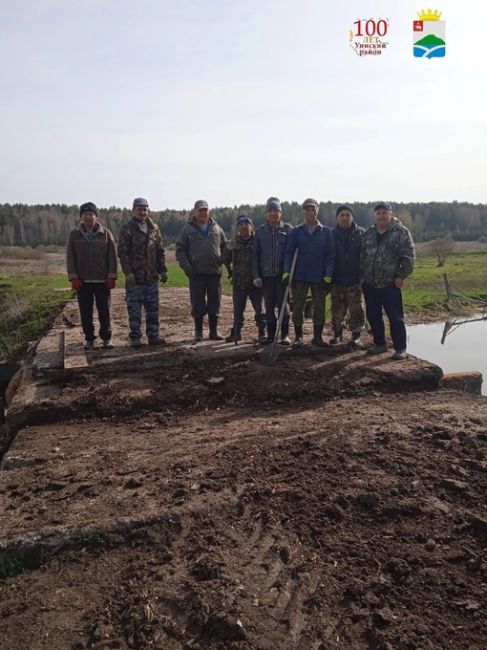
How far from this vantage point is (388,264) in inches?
253

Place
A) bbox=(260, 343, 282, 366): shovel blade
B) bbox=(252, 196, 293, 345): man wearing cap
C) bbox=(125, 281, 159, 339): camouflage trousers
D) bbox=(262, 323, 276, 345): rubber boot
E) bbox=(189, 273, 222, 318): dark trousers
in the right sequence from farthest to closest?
bbox=(262, 323, 276, 345): rubber boot, bbox=(189, 273, 222, 318): dark trousers, bbox=(125, 281, 159, 339): camouflage trousers, bbox=(252, 196, 293, 345): man wearing cap, bbox=(260, 343, 282, 366): shovel blade

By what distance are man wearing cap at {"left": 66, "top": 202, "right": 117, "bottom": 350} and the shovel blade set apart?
2127 mm

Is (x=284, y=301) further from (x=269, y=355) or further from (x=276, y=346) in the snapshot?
(x=269, y=355)

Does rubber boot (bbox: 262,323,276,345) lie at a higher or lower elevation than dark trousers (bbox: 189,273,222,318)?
lower

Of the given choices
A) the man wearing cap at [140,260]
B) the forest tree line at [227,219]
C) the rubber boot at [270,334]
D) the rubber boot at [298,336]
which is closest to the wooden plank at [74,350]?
the man wearing cap at [140,260]

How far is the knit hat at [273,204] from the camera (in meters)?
6.67

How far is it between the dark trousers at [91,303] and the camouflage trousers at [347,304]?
3054mm

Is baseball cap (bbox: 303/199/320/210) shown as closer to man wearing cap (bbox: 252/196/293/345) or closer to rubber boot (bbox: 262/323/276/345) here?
man wearing cap (bbox: 252/196/293/345)

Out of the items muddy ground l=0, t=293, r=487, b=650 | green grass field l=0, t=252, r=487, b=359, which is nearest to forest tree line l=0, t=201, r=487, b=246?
green grass field l=0, t=252, r=487, b=359

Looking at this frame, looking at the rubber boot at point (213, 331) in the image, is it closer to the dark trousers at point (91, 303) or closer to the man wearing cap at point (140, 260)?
the man wearing cap at point (140, 260)

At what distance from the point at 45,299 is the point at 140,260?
8.25m

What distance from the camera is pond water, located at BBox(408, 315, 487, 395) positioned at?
12029 millimetres

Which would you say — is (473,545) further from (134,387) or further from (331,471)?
(134,387)

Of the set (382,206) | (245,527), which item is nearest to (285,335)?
(382,206)
